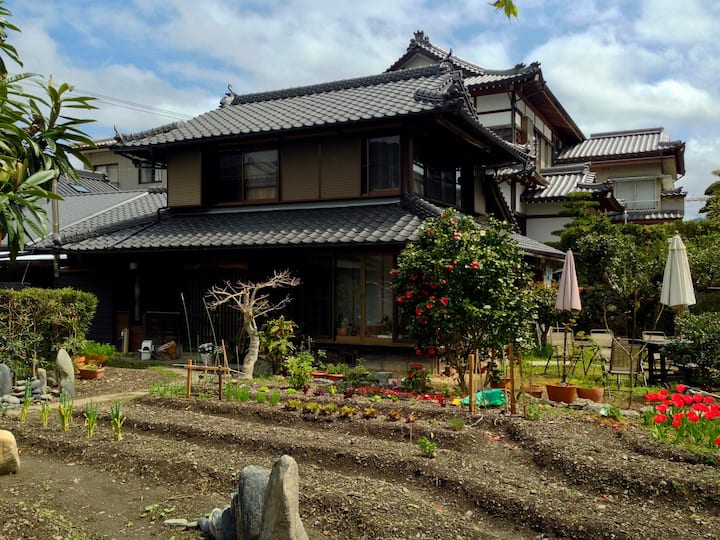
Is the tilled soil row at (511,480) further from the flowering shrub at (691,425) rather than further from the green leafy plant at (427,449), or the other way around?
the flowering shrub at (691,425)

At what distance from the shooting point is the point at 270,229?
11500mm

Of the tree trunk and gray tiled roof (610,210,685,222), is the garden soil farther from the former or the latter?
gray tiled roof (610,210,685,222)

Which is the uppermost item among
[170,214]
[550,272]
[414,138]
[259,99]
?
[259,99]

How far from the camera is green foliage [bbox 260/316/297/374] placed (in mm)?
10195

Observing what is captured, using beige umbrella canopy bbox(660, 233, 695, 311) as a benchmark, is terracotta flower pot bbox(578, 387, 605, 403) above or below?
below

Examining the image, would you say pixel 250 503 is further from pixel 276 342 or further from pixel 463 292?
pixel 276 342

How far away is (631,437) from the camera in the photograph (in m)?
5.75

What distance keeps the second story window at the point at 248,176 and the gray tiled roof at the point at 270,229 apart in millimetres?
329

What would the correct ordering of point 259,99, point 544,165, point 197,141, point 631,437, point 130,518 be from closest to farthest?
point 130,518, point 631,437, point 197,141, point 259,99, point 544,165

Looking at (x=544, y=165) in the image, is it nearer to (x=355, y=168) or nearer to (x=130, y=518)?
(x=355, y=168)

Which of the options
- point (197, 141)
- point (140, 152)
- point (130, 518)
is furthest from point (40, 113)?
point (140, 152)

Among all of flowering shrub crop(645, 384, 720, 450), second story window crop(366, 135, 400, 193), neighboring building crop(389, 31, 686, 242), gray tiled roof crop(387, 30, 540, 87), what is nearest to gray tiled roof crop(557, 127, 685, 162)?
neighboring building crop(389, 31, 686, 242)

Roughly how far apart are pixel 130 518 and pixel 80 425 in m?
2.78

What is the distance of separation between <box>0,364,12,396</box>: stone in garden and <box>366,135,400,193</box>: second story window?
6989 millimetres
